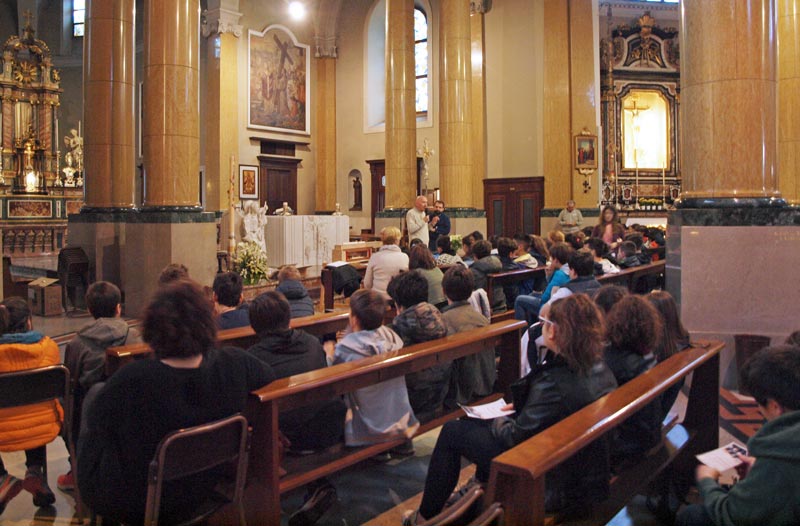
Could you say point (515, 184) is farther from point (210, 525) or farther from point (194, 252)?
point (210, 525)

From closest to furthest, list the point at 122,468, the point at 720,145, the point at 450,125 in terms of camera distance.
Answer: the point at 122,468
the point at 720,145
the point at 450,125

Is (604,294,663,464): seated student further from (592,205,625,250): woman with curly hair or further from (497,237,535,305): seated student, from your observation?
(592,205,625,250): woman with curly hair

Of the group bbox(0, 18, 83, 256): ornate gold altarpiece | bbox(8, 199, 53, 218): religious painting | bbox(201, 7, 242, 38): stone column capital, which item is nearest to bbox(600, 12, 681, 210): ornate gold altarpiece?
bbox(201, 7, 242, 38): stone column capital

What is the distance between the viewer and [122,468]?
2412mm

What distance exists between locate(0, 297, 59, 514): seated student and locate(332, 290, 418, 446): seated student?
1.49 metres

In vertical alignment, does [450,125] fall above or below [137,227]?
→ above

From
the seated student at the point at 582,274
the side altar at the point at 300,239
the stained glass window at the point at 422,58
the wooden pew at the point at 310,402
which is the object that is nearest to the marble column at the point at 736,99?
the seated student at the point at 582,274

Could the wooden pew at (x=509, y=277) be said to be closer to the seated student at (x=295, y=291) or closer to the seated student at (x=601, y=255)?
the seated student at (x=601, y=255)

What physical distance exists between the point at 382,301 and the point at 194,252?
5553mm

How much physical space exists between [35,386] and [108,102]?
776 cm

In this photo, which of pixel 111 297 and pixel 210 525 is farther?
pixel 111 297

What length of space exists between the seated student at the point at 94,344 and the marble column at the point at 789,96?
7.83m

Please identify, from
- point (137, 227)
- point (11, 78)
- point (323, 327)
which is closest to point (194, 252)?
point (137, 227)

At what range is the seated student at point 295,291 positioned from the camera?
17.1 ft
